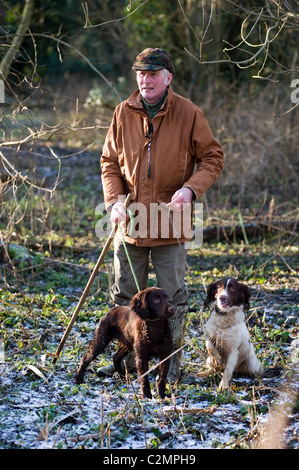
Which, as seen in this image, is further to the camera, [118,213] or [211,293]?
[211,293]

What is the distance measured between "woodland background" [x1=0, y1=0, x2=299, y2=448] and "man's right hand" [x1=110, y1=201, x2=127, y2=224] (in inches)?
37.0

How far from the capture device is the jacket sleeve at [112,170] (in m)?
4.88

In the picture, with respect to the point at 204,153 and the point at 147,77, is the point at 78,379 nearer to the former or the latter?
the point at 204,153

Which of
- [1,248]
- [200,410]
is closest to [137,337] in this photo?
[200,410]

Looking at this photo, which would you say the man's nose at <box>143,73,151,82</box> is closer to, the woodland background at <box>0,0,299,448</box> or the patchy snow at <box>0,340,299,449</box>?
the woodland background at <box>0,0,299,448</box>

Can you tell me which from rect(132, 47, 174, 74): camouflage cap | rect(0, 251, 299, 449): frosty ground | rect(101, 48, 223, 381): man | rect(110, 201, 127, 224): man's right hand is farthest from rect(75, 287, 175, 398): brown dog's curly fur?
rect(132, 47, 174, 74): camouflage cap

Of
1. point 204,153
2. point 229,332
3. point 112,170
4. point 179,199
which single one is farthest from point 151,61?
point 229,332

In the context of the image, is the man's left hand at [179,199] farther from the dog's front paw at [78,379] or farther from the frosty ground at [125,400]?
the dog's front paw at [78,379]

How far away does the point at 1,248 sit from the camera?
26.9 feet

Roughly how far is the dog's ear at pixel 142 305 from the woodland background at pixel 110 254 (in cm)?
55

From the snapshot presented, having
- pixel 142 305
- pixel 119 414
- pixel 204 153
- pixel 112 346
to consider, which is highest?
pixel 204 153

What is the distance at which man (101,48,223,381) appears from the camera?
4.69 meters

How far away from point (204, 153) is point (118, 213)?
85cm

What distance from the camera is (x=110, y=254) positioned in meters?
8.89
